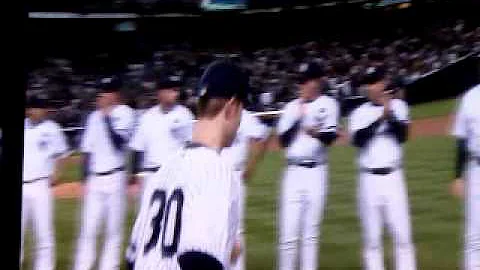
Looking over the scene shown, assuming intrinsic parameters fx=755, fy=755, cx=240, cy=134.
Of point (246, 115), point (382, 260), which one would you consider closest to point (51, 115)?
point (246, 115)

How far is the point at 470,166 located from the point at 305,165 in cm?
37

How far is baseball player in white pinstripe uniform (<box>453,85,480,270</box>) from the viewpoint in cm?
163

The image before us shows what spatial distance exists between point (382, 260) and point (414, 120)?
0.32 metres

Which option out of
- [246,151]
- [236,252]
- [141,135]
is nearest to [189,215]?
[236,252]

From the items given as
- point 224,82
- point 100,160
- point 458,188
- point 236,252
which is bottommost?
point 236,252

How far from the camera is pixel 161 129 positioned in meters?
1.79

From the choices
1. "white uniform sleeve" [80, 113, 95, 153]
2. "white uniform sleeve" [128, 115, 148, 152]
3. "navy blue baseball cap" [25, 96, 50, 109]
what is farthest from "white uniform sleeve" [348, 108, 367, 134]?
"navy blue baseball cap" [25, 96, 50, 109]

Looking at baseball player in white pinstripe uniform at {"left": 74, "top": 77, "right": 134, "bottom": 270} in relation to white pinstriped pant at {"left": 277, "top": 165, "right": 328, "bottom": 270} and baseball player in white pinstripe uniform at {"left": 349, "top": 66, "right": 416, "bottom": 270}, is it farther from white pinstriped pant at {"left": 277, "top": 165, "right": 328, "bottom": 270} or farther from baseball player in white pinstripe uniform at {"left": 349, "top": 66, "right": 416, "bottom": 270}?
Answer: baseball player in white pinstripe uniform at {"left": 349, "top": 66, "right": 416, "bottom": 270}

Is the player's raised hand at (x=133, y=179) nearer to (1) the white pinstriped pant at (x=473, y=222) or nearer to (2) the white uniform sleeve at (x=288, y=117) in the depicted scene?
(2) the white uniform sleeve at (x=288, y=117)

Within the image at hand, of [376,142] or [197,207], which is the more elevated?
[376,142]

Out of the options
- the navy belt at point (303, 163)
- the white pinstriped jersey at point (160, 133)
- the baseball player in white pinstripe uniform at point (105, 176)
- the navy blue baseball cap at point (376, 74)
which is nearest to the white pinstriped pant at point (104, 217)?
the baseball player in white pinstripe uniform at point (105, 176)

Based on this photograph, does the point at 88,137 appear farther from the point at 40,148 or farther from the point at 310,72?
the point at 310,72

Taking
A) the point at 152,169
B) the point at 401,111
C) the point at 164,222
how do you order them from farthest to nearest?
the point at 152,169 < the point at 401,111 < the point at 164,222

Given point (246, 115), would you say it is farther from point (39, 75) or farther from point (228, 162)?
point (39, 75)
